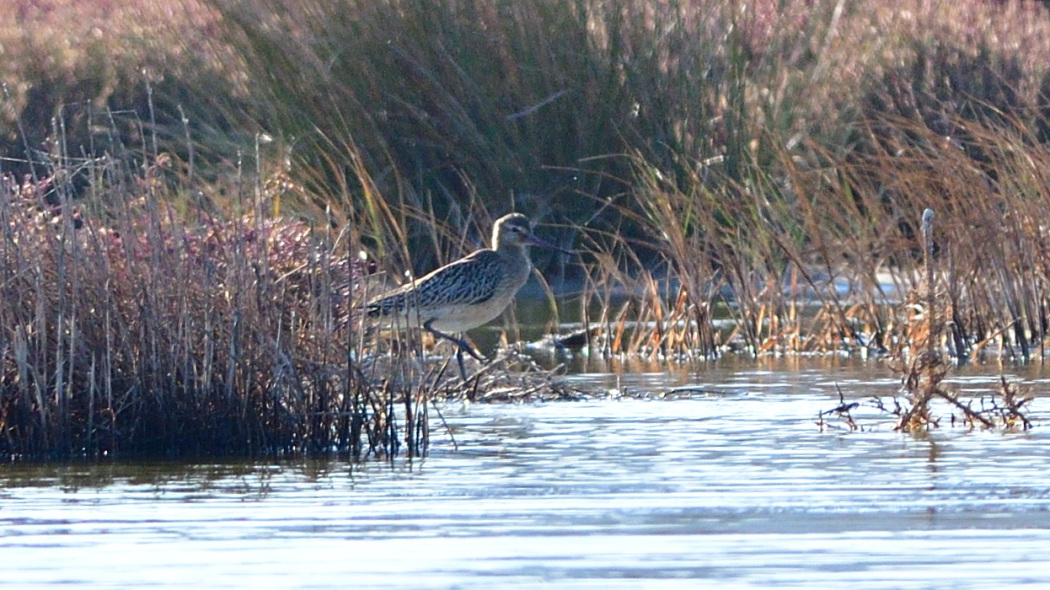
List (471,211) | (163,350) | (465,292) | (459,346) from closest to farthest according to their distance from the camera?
(163,350), (459,346), (465,292), (471,211)

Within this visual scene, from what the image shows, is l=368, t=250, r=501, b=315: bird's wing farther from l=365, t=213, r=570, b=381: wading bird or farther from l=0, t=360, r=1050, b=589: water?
l=0, t=360, r=1050, b=589: water

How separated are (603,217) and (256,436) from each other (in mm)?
7958

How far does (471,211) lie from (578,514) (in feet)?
22.1

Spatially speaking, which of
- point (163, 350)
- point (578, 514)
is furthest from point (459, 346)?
point (578, 514)

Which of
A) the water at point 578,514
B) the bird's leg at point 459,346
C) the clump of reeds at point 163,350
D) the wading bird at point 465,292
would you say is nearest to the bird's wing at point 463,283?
the wading bird at point 465,292

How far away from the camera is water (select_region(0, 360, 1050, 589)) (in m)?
5.44

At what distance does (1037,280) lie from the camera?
434 inches

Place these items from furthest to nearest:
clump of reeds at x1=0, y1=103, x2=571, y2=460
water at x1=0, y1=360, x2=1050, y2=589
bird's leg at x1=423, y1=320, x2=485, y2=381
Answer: bird's leg at x1=423, y1=320, x2=485, y2=381 < clump of reeds at x1=0, y1=103, x2=571, y2=460 < water at x1=0, y1=360, x2=1050, y2=589

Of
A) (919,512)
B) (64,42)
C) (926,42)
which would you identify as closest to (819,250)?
(919,512)

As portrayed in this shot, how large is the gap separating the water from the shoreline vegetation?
1.05 feet

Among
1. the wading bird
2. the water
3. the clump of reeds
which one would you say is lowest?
the water

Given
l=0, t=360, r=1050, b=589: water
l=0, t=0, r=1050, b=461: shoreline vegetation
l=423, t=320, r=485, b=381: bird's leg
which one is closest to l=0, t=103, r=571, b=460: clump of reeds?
l=0, t=0, r=1050, b=461: shoreline vegetation

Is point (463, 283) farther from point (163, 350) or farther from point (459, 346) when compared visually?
point (163, 350)

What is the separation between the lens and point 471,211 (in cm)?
1292
